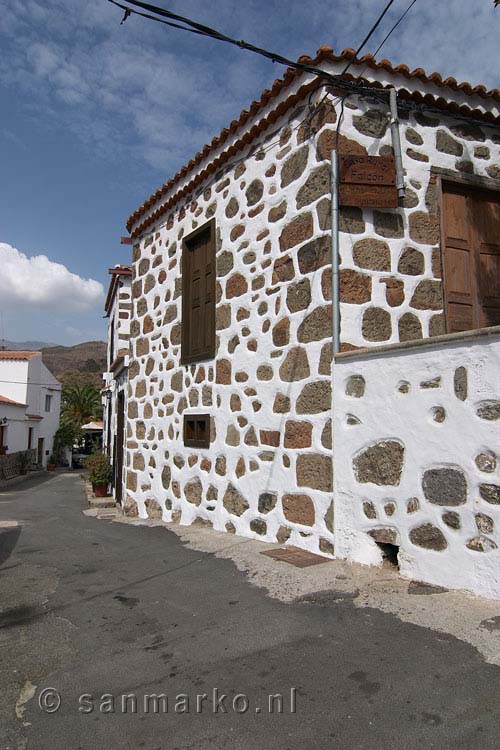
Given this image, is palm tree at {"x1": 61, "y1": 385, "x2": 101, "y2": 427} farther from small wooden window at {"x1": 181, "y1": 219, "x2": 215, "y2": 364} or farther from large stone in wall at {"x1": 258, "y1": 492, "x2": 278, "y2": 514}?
large stone in wall at {"x1": 258, "y1": 492, "x2": 278, "y2": 514}

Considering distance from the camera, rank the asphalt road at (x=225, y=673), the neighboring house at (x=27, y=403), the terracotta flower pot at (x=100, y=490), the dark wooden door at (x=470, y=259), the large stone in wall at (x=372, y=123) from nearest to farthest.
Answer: the asphalt road at (x=225, y=673)
the large stone in wall at (x=372, y=123)
the dark wooden door at (x=470, y=259)
the terracotta flower pot at (x=100, y=490)
the neighboring house at (x=27, y=403)

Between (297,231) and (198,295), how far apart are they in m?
2.18

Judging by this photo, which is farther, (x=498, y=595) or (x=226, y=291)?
(x=226, y=291)

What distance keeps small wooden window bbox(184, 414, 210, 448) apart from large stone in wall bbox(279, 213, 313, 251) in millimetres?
2263

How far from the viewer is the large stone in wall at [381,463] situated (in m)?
4.18

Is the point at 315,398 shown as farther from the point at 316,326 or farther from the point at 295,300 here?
the point at 295,300

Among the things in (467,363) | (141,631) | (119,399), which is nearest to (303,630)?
(141,631)

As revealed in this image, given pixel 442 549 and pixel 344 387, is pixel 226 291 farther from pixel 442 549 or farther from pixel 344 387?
pixel 442 549

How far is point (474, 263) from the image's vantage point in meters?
5.54

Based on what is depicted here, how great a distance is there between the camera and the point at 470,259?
552cm

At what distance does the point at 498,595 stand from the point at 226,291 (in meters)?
4.22

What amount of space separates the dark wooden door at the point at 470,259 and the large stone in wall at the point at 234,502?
2.69m

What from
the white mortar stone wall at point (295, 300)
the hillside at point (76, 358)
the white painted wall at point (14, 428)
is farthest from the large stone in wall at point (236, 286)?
the hillside at point (76, 358)

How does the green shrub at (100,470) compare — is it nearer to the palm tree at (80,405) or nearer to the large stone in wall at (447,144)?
the large stone in wall at (447,144)
